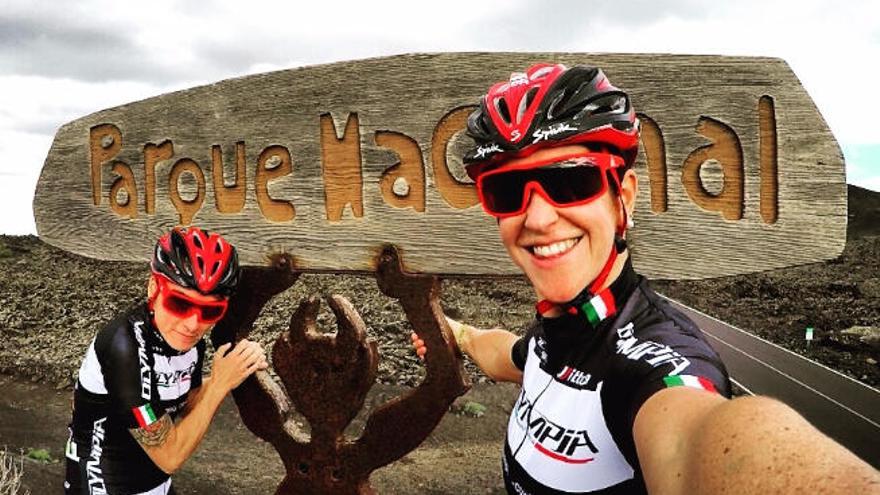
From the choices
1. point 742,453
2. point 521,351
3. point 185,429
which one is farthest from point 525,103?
point 185,429

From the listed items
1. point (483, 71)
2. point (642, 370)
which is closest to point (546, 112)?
point (642, 370)

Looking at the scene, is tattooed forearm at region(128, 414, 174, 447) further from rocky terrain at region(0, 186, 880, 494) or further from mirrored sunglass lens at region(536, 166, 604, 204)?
rocky terrain at region(0, 186, 880, 494)

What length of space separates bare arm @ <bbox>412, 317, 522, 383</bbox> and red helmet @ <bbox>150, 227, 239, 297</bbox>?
0.92 metres

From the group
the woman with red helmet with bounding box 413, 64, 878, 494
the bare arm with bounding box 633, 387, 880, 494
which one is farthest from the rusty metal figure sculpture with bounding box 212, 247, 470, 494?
the bare arm with bounding box 633, 387, 880, 494

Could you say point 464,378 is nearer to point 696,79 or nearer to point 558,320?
point 558,320

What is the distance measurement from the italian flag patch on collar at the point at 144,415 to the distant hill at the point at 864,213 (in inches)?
842

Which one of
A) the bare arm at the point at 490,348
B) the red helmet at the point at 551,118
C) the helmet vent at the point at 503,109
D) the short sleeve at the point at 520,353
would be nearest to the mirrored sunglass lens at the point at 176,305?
the bare arm at the point at 490,348

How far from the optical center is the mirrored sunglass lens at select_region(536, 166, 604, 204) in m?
1.79

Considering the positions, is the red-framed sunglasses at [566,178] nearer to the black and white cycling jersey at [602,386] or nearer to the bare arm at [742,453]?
the black and white cycling jersey at [602,386]

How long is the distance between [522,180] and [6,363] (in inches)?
530

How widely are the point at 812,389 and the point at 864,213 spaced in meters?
14.7

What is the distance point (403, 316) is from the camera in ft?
45.5

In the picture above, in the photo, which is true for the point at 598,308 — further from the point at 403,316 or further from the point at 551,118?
the point at 403,316

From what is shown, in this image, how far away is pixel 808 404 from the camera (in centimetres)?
900
